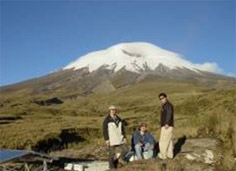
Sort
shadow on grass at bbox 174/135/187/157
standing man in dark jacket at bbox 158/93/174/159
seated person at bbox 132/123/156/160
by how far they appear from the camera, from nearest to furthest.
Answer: standing man in dark jacket at bbox 158/93/174/159, seated person at bbox 132/123/156/160, shadow on grass at bbox 174/135/187/157

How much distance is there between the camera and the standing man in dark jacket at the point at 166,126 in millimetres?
15781

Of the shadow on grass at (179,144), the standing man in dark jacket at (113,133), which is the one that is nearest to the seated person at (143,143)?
the standing man in dark jacket at (113,133)

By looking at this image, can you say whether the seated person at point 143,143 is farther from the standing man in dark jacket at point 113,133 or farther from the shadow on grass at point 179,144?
the shadow on grass at point 179,144

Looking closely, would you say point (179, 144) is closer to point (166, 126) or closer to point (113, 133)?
point (166, 126)

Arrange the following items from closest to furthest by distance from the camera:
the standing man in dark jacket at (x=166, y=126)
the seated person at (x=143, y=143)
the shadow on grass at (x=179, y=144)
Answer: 1. the standing man in dark jacket at (x=166, y=126)
2. the seated person at (x=143, y=143)
3. the shadow on grass at (x=179, y=144)

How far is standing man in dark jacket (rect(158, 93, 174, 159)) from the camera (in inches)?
621

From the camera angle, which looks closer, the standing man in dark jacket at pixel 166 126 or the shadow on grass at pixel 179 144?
the standing man in dark jacket at pixel 166 126

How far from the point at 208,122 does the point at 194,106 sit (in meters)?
17.8

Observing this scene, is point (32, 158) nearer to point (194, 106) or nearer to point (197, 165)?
point (197, 165)

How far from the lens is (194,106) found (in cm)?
3919

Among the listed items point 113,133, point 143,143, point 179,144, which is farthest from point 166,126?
point 179,144

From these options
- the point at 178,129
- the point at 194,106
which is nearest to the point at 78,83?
the point at 194,106

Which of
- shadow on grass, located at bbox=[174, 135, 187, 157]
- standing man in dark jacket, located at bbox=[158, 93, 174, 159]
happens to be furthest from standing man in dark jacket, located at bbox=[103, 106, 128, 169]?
shadow on grass, located at bbox=[174, 135, 187, 157]

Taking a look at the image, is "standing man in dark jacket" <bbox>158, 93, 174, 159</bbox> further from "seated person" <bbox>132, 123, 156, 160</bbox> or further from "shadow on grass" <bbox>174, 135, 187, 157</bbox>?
"shadow on grass" <bbox>174, 135, 187, 157</bbox>
